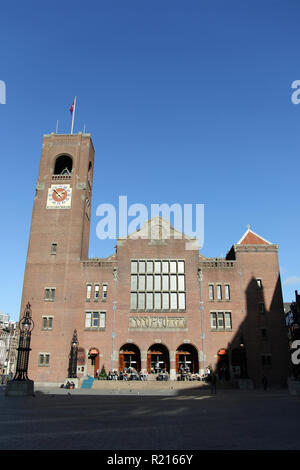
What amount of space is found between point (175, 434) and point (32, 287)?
36832 millimetres

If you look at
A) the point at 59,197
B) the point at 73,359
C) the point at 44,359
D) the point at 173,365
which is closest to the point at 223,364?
the point at 173,365

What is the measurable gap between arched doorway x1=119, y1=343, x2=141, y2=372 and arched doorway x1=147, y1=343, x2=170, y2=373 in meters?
1.32

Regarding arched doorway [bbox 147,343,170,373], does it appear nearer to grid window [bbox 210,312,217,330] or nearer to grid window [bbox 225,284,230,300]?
grid window [bbox 210,312,217,330]

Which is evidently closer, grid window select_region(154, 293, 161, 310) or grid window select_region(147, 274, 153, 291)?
grid window select_region(154, 293, 161, 310)

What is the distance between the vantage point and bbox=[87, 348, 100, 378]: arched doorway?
41312 mm

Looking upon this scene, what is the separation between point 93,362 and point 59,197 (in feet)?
67.7

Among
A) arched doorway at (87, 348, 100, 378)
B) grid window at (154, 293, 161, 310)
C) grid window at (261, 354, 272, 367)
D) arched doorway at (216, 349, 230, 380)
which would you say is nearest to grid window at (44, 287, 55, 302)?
arched doorway at (87, 348, 100, 378)

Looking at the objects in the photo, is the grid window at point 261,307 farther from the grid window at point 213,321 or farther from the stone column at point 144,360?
the stone column at point 144,360

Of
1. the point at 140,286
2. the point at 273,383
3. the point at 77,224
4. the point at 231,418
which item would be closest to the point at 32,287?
Answer: the point at 77,224

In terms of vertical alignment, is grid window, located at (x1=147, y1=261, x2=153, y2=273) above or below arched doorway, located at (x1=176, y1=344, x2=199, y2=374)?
above

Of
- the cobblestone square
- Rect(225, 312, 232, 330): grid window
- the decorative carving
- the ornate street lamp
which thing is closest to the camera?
the cobblestone square

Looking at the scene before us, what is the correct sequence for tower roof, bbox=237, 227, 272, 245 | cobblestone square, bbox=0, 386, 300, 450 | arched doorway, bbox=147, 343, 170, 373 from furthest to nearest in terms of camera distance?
1. tower roof, bbox=237, 227, 272, 245
2. arched doorway, bbox=147, 343, 170, 373
3. cobblestone square, bbox=0, 386, 300, 450
